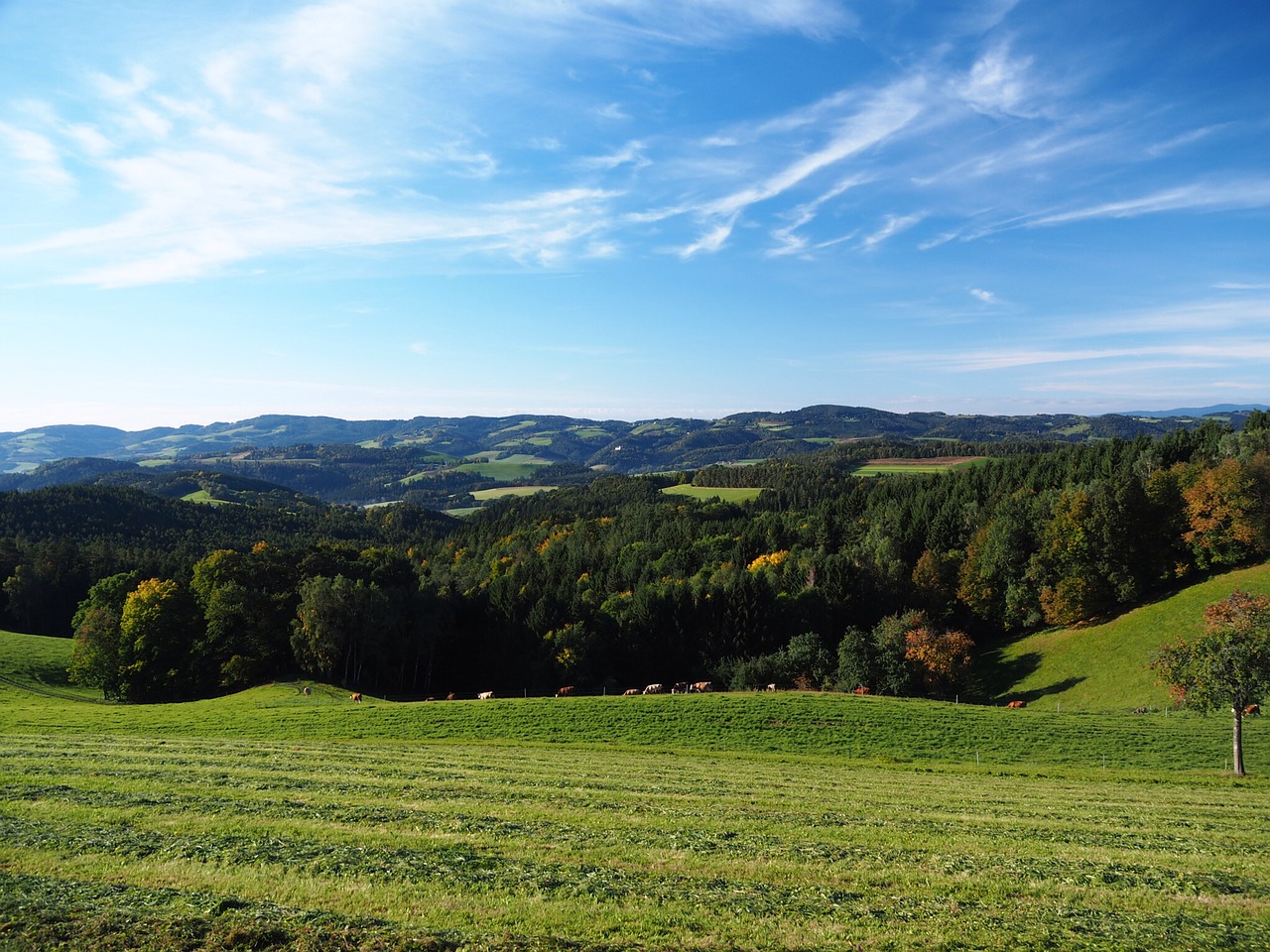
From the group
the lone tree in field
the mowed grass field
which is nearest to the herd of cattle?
the lone tree in field

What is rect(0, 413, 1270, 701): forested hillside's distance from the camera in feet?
198

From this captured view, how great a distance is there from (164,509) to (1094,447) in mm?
227764

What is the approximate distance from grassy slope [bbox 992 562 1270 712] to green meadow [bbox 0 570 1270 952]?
1922 centimetres

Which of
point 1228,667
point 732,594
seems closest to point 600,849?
point 1228,667

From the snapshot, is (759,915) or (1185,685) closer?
(759,915)

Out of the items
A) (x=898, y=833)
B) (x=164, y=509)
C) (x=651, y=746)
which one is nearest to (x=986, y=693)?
(x=651, y=746)

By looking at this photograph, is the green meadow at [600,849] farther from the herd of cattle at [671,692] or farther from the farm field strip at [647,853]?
the herd of cattle at [671,692]

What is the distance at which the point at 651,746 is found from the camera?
3822cm

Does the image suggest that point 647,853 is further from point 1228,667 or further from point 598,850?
point 1228,667

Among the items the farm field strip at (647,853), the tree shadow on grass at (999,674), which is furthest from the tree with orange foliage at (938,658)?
the farm field strip at (647,853)

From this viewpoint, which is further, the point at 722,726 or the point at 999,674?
the point at 999,674

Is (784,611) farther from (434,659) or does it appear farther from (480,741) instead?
(480,741)

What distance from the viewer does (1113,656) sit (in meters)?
58.2

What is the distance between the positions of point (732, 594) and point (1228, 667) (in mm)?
48032
